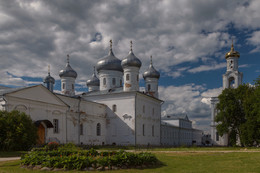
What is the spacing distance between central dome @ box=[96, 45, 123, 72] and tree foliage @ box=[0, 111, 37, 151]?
2008 centimetres

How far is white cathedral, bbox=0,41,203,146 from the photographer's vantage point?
24.2m

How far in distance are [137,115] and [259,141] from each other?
545 inches

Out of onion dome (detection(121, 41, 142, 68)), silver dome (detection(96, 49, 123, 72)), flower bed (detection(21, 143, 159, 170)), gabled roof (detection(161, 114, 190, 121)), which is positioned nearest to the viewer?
flower bed (detection(21, 143, 159, 170))

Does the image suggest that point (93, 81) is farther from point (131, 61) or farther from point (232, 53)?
point (232, 53)

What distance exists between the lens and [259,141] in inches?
1089

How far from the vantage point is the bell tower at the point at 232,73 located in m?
43.7

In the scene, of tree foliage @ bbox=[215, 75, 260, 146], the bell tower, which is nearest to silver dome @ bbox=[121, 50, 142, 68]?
tree foliage @ bbox=[215, 75, 260, 146]

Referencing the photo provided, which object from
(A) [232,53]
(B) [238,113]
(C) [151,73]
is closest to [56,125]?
(B) [238,113]

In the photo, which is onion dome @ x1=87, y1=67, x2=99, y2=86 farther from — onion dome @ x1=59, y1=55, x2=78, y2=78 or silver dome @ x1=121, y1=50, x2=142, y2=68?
silver dome @ x1=121, y1=50, x2=142, y2=68

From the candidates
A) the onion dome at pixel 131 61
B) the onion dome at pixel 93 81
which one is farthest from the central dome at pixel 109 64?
the onion dome at pixel 93 81

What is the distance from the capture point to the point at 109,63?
127 ft

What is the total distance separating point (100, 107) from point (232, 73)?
23.4m

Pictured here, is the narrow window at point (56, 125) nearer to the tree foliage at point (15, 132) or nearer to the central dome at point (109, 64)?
the tree foliage at point (15, 132)

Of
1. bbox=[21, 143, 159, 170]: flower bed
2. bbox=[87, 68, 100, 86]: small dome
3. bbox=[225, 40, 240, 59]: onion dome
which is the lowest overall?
bbox=[21, 143, 159, 170]: flower bed
